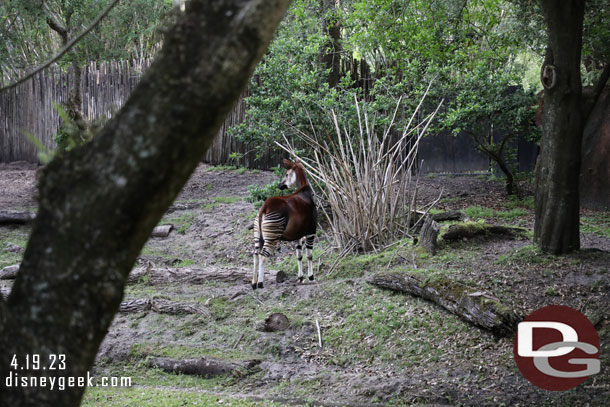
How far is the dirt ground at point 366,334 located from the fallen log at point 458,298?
97 mm

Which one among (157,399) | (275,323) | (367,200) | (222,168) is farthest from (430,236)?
(222,168)

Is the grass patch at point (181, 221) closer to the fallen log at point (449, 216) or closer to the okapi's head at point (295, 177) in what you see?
the okapi's head at point (295, 177)

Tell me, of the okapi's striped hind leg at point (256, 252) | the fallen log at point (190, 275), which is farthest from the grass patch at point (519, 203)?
the okapi's striped hind leg at point (256, 252)

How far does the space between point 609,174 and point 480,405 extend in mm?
7275

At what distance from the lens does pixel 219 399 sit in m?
4.58

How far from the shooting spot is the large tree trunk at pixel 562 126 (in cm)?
608

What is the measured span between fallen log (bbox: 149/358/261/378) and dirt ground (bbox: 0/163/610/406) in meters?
0.07

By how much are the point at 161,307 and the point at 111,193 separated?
483 centimetres

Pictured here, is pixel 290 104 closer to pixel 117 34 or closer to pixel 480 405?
pixel 480 405

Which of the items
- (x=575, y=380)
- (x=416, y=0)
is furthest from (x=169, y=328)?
(x=416, y=0)

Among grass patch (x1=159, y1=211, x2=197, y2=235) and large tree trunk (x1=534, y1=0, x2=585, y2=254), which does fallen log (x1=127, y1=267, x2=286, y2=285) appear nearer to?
grass patch (x1=159, y1=211, x2=197, y2=235)

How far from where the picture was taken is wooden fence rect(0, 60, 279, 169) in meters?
14.6

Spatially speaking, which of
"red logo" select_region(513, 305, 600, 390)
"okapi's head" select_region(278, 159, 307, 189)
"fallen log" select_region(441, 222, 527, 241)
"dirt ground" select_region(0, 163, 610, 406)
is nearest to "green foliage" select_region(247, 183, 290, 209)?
"dirt ground" select_region(0, 163, 610, 406)

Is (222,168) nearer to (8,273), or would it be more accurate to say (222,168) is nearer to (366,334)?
(8,273)
